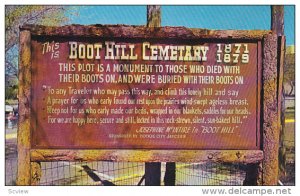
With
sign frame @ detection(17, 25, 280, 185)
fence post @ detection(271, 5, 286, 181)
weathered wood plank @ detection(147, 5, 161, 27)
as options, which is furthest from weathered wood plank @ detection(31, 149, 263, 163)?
weathered wood plank @ detection(147, 5, 161, 27)

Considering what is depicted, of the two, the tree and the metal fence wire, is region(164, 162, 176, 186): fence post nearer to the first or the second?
the metal fence wire

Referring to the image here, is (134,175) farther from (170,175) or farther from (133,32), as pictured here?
(133,32)

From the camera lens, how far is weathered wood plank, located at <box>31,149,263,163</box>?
3.12 m

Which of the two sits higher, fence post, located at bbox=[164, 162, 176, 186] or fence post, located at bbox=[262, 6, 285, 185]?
fence post, located at bbox=[262, 6, 285, 185]

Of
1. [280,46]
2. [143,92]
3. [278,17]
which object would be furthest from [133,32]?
[278,17]

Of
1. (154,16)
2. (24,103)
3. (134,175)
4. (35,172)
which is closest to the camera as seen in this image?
(24,103)

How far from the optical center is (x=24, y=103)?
122 inches

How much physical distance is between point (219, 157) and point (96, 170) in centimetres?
300

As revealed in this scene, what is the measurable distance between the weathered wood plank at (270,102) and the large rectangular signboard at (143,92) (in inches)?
2.5

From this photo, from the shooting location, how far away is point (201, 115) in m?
3.18

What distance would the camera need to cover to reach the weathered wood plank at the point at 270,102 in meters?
3.13

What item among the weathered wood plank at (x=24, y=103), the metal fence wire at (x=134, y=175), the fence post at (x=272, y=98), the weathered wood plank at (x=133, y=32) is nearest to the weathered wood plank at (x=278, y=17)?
the fence post at (x=272, y=98)

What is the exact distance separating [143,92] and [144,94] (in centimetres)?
2
